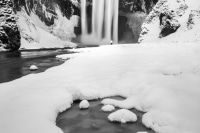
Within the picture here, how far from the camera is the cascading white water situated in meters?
59.7

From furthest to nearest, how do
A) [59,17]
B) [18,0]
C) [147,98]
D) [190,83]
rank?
[59,17]
[18,0]
[190,83]
[147,98]

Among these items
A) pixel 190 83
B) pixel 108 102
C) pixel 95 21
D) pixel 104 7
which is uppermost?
pixel 104 7

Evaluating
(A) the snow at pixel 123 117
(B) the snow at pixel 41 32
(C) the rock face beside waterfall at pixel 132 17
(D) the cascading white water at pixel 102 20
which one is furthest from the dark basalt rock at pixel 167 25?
(A) the snow at pixel 123 117

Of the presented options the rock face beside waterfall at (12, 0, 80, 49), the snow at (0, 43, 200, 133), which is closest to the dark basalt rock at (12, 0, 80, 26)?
the rock face beside waterfall at (12, 0, 80, 49)

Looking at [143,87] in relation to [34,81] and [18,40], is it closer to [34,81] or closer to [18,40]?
[34,81]

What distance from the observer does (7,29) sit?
30719 millimetres

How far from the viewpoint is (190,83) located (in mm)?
6430

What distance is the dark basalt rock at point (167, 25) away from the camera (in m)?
37.5

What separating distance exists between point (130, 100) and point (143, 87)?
2.68 feet

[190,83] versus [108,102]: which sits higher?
[190,83]

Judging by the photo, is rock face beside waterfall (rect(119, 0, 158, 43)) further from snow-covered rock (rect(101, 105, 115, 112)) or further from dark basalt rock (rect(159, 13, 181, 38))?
snow-covered rock (rect(101, 105, 115, 112))

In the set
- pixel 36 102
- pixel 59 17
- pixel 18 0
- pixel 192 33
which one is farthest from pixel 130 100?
pixel 59 17

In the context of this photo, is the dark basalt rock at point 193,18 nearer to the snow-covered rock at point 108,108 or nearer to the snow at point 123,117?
the snow-covered rock at point 108,108

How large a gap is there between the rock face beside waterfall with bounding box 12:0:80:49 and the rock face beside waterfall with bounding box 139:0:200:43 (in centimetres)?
1914
